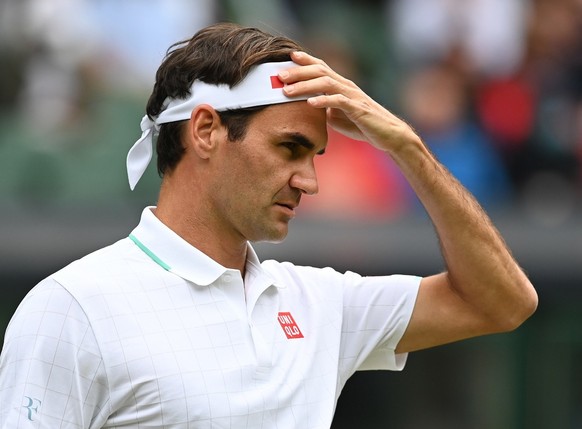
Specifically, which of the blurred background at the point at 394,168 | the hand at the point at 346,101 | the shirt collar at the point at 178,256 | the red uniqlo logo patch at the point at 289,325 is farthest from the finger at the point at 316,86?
the blurred background at the point at 394,168

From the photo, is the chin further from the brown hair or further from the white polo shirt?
the brown hair

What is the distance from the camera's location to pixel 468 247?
12.1 feet

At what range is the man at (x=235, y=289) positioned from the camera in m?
3.17

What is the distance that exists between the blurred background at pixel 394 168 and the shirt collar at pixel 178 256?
4.30 metres

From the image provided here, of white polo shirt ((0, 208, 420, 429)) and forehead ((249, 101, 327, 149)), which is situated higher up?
forehead ((249, 101, 327, 149))

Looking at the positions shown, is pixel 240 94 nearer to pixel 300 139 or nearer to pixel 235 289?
pixel 300 139

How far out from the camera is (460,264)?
12.1 feet

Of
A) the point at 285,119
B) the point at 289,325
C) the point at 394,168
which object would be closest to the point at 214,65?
the point at 285,119

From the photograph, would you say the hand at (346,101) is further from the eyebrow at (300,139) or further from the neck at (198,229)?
the neck at (198,229)

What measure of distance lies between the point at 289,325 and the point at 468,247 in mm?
536

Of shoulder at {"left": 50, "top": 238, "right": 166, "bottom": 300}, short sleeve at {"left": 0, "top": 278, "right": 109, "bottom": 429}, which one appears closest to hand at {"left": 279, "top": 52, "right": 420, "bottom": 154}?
shoulder at {"left": 50, "top": 238, "right": 166, "bottom": 300}

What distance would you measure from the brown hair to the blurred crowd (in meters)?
4.34

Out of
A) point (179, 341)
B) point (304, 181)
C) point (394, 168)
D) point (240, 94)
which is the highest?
point (240, 94)

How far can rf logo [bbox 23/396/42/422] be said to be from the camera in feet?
10.2
